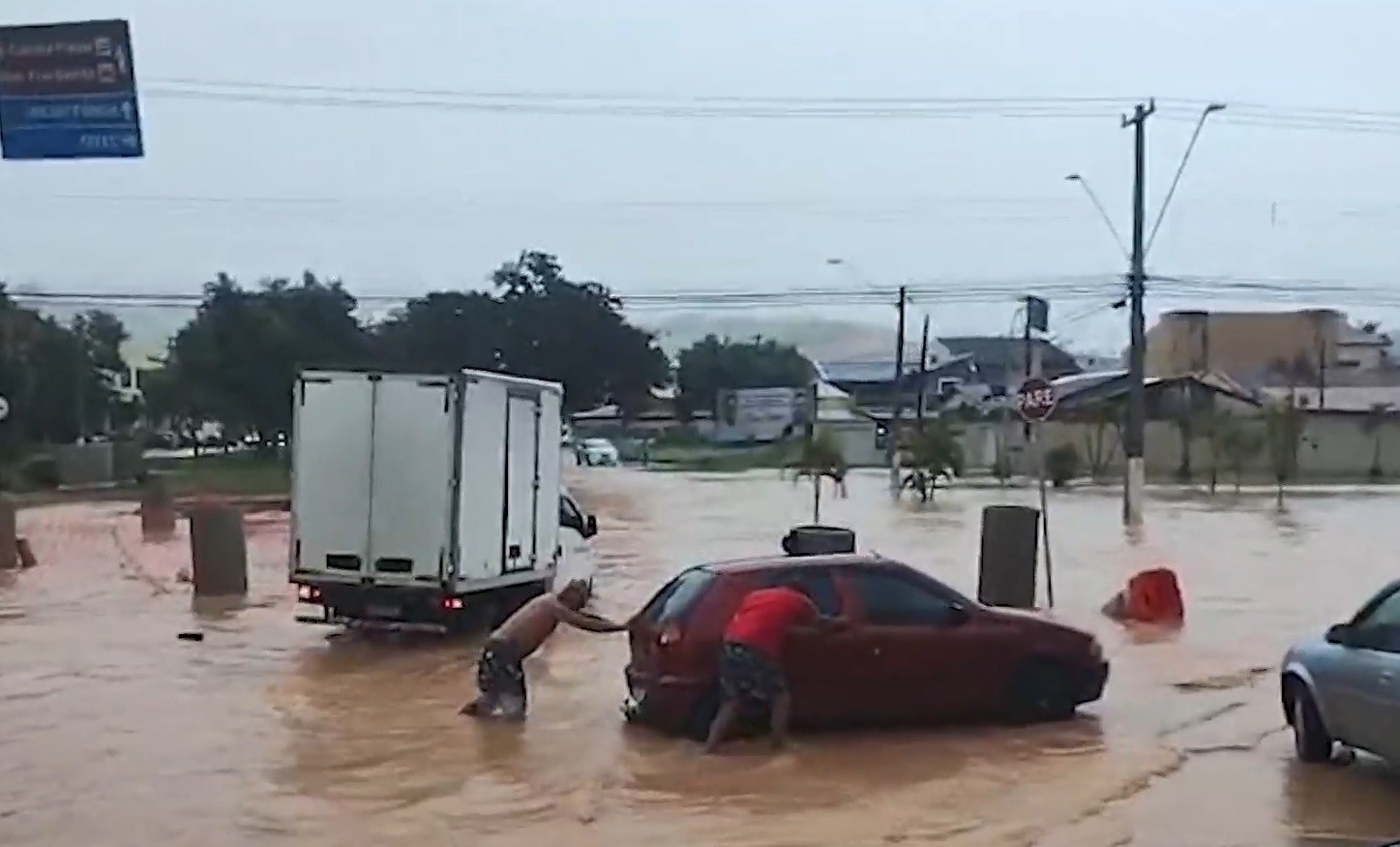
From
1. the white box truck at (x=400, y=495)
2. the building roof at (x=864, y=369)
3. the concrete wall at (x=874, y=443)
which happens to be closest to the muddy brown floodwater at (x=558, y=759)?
the white box truck at (x=400, y=495)

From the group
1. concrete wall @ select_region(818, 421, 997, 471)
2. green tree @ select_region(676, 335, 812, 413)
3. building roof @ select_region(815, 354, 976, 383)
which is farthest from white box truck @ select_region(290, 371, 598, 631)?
building roof @ select_region(815, 354, 976, 383)

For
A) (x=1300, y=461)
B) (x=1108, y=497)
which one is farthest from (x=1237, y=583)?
(x=1300, y=461)

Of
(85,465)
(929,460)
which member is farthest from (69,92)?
(85,465)

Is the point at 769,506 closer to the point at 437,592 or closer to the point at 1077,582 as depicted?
the point at 1077,582

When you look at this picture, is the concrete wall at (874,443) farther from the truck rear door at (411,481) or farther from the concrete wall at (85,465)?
the truck rear door at (411,481)

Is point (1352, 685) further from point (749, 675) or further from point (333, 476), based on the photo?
point (333, 476)

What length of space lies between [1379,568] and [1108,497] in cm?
2573

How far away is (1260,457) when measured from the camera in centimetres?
7506

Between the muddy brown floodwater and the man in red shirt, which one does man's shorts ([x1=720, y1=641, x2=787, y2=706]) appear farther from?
the muddy brown floodwater

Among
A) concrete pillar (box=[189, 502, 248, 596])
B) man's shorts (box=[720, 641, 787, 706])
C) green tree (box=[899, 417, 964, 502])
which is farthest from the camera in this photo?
green tree (box=[899, 417, 964, 502])

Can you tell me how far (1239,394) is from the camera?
94.1 m

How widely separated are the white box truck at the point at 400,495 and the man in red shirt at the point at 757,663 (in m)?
7.41

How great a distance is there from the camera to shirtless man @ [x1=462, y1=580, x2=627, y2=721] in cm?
1623

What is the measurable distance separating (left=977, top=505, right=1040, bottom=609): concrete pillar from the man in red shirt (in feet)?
34.0
